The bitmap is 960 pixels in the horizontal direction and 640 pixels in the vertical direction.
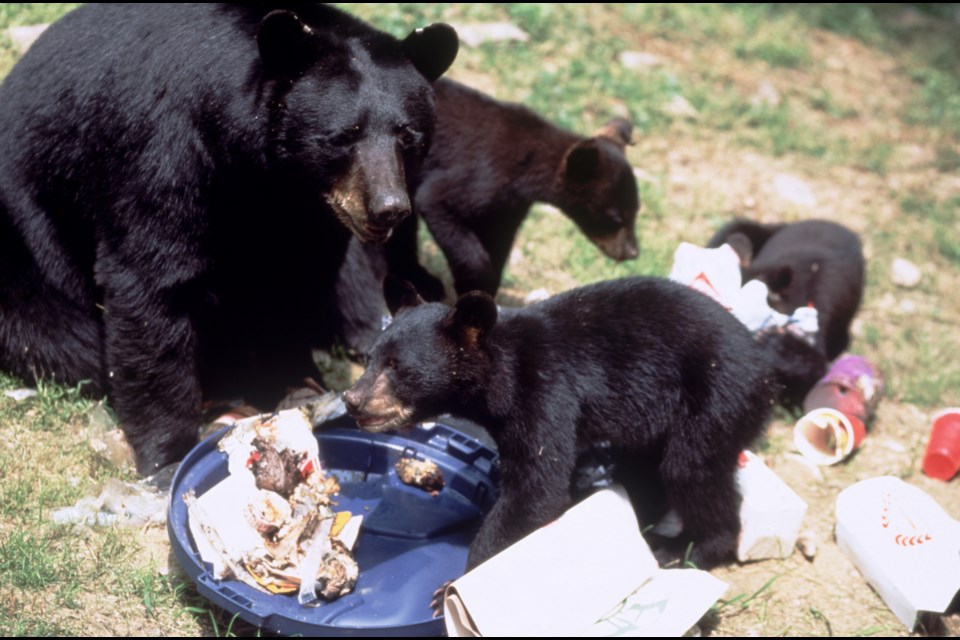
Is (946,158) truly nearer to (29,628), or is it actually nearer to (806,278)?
(806,278)

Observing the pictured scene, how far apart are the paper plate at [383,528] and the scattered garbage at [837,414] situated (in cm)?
184

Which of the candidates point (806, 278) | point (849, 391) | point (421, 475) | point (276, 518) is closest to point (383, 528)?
point (421, 475)

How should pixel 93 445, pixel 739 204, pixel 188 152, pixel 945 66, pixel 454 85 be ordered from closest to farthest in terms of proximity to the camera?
pixel 188 152, pixel 93 445, pixel 454 85, pixel 739 204, pixel 945 66

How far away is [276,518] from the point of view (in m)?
3.95

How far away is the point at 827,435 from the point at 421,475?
7.50 ft

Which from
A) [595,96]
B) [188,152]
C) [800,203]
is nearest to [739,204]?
[800,203]

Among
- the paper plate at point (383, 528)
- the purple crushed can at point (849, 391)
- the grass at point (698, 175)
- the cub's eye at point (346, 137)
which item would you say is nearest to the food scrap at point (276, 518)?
the paper plate at point (383, 528)

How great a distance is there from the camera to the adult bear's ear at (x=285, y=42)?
12.3 feet

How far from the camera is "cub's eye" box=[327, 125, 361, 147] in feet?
13.1

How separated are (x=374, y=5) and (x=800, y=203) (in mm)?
3516

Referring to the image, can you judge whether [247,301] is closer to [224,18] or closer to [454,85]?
[224,18]

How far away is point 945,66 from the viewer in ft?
36.0

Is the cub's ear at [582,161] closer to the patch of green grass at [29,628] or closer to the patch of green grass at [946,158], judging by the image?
the patch of green grass at [29,628]

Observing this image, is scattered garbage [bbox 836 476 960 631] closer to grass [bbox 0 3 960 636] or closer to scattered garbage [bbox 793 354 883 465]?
grass [bbox 0 3 960 636]
